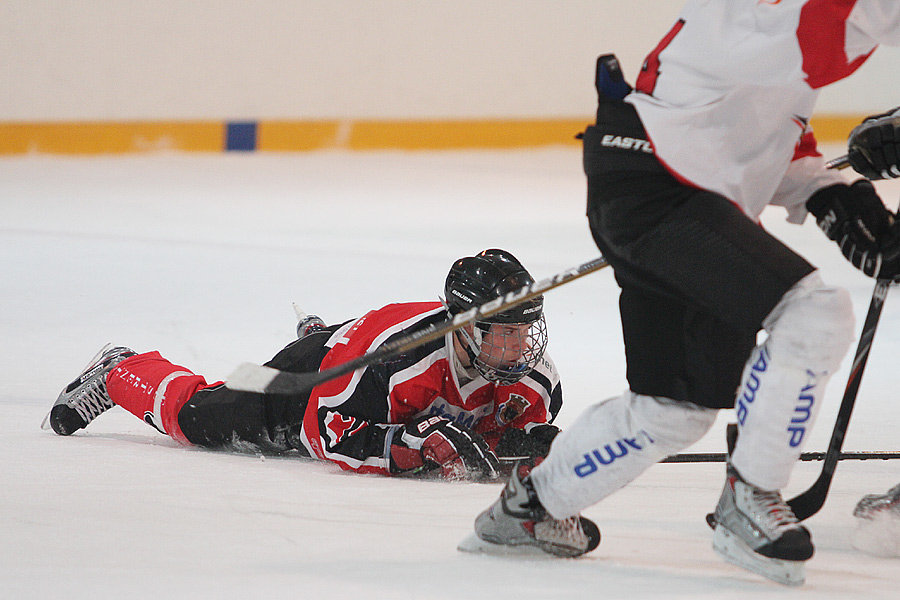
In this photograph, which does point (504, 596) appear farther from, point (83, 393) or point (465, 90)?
point (465, 90)

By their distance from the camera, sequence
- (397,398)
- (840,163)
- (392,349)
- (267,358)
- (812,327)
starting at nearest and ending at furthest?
(812,327) < (392,349) < (840,163) < (397,398) < (267,358)

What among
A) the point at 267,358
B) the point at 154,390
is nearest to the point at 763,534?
the point at 154,390

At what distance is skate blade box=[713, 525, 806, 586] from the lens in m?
1.68

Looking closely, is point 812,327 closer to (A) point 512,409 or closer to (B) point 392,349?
(B) point 392,349

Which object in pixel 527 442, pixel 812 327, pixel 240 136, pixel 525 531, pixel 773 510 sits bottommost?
pixel 240 136

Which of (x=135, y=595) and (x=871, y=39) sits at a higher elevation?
(x=871, y=39)

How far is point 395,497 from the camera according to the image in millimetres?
2262

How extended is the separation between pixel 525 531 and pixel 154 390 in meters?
1.26

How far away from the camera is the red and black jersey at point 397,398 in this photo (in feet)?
8.11

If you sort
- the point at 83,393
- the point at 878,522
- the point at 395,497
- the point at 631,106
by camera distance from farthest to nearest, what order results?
1. the point at 83,393
2. the point at 395,497
3. the point at 878,522
4. the point at 631,106

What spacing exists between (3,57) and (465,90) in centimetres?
328

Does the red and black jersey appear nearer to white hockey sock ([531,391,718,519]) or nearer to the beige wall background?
white hockey sock ([531,391,718,519])

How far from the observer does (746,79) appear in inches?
64.6

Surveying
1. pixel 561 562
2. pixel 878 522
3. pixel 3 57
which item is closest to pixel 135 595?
pixel 561 562
